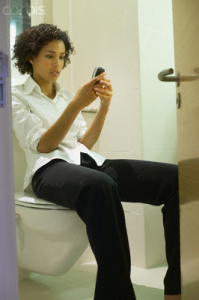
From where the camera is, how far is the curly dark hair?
4.58 ft

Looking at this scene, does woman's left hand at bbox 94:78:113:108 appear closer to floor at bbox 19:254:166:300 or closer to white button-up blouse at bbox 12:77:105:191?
white button-up blouse at bbox 12:77:105:191

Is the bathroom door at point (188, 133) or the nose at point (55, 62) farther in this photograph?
the nose at point (55, 62)

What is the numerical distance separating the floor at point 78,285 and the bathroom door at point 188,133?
1.99ft

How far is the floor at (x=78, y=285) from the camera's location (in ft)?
4.33

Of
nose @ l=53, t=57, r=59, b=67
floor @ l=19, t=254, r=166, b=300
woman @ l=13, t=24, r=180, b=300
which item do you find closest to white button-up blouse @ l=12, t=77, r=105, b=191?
woman @ l=13, t=24, r=180, b=300

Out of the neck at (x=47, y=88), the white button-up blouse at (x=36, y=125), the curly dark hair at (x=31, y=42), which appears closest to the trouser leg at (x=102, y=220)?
the white button-up blouse at (x=36, y=125)

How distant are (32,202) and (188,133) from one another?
0.65 metres

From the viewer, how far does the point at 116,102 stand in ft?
5.57

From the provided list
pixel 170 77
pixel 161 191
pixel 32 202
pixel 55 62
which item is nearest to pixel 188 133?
pixel 170 77

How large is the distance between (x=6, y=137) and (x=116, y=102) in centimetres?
100

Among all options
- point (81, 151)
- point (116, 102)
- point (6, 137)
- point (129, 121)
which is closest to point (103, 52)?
point (116, 102)

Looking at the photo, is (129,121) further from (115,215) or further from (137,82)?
(115,215)

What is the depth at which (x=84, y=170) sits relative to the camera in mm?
1089

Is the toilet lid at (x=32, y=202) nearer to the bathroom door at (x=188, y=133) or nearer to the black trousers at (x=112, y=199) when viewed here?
the black trousers at (x=112, y=199)
